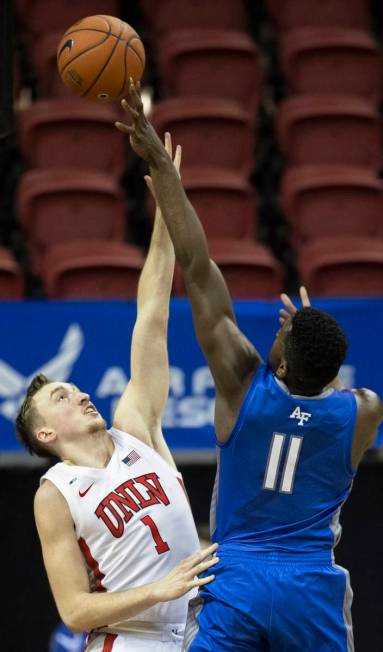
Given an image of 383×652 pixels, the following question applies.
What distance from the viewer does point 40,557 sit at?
A: 21.7ft

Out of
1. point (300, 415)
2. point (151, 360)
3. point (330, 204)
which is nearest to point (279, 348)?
point (300, 415)

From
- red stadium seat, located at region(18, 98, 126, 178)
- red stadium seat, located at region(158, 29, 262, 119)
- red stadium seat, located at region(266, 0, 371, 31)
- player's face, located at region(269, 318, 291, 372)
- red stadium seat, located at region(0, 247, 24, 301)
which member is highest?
red stadium seat, located at region(266, 0, 371, 31)

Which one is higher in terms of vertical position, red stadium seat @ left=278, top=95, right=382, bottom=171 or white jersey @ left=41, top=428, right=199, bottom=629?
red stadium seat @ left=278, top=95, right=382, bottom=171

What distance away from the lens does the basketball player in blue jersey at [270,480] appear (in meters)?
3.79

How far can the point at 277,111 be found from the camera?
9320mm

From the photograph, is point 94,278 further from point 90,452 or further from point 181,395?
→ point 90,452

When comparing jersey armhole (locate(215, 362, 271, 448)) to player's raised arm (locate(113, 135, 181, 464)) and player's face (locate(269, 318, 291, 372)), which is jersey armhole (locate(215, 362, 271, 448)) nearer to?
player's face (locate(269, 318, 291, 372))

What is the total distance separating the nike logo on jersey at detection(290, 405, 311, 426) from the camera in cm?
383

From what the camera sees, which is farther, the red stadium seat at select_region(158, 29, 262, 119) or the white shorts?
the red stadium seat at select_region(158, 29, 262, 119)

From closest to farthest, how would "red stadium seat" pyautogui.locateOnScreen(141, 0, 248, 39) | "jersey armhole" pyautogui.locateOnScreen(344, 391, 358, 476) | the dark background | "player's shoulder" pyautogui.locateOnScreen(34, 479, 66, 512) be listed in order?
"jersey armhole" pyautogui.locateOnScreen(344, 391, 358, 476) → "player's shoulder" pyautogui.locateOnScreen(34, 479, 66, 512) → the dark background → "red stadium seat" pyautogui.locateOnScreen(141, 0, 248, 39)

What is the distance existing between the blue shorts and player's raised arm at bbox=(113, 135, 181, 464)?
2.47ft

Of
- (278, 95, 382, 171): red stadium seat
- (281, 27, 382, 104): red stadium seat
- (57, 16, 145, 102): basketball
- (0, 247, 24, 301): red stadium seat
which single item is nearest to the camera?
(57, 16, 145, 102): basketball

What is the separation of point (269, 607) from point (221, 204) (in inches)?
179

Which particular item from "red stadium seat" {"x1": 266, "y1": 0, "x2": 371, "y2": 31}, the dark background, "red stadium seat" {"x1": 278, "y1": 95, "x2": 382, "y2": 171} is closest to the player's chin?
the dark background
